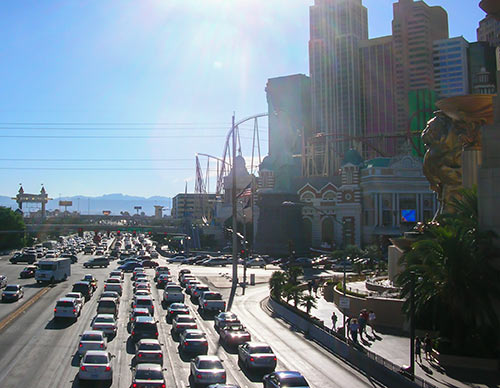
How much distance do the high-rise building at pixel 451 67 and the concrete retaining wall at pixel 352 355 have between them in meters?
173

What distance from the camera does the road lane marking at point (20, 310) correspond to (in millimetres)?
32591

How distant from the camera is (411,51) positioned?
637ft


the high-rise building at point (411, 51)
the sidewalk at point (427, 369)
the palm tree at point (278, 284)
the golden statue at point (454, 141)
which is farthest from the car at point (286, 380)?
the high-rise building at point (411, 51)

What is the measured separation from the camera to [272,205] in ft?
358

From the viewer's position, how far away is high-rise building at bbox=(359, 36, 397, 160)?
636 ft

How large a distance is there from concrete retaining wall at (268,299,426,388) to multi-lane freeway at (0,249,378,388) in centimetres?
54

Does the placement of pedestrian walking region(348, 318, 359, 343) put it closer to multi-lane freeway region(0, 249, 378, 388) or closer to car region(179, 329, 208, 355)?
multi-lane freeway region(0, 249, 378, 388)

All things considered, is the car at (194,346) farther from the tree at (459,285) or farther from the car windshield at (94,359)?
the tree at (459,285)

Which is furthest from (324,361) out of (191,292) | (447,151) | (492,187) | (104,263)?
(104,263)

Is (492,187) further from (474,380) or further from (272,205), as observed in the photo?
(272,205)

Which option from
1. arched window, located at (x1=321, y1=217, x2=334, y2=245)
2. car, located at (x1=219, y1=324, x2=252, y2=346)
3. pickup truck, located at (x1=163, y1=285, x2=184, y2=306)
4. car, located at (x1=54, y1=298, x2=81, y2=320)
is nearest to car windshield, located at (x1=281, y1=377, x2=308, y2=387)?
car, located at (x1=219, y1=324, x2=252, y2=346)

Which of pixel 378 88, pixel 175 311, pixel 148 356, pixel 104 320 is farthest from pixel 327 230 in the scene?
pixel 378 88

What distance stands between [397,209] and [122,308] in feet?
234

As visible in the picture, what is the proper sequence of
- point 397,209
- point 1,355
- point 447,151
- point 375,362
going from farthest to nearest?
point 397,209 < point 447,151 < point 1,355 < point 375,362
